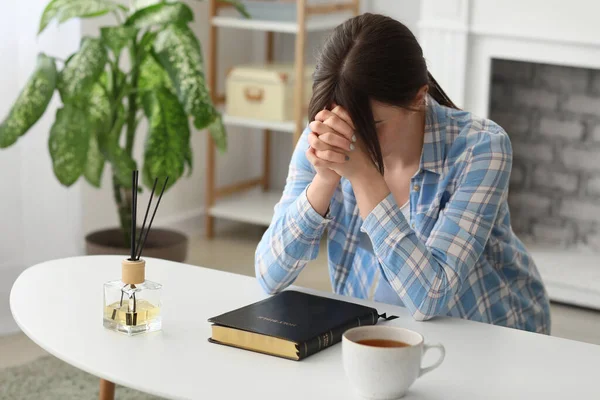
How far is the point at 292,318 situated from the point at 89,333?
0.27m

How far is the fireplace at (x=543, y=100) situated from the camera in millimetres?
2891

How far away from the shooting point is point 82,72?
99.9 inches

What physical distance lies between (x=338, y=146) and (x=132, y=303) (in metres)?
0.37

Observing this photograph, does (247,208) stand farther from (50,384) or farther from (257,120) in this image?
(50,384)

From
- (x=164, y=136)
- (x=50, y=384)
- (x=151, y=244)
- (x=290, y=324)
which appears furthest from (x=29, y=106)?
(x=290, y=324)

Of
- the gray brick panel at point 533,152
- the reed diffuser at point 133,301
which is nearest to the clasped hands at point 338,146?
the reed diffuser at point 133,301

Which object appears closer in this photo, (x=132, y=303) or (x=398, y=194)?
(x=132, y=303)

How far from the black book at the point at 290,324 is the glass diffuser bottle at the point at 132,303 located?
3.6 inches

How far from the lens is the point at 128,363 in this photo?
113cm

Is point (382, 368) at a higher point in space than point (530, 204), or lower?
higher

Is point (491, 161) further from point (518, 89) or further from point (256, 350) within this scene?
point (518, 89)

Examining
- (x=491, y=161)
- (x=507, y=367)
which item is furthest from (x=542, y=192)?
(x=507, y=367)

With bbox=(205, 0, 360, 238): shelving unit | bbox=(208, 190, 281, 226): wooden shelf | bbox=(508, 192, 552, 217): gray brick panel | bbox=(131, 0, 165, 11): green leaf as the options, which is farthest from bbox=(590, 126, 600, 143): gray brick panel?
bbox=(131, 0, 165, 11): green leaf

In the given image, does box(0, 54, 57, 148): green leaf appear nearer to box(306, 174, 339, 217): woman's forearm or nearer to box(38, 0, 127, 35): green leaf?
box(38, 0, 127, 35): green leaf
